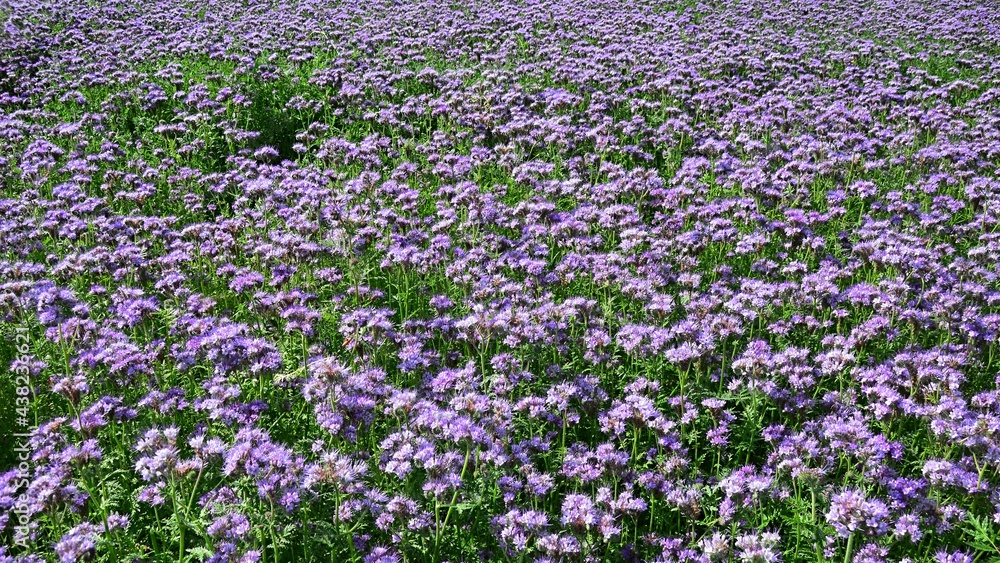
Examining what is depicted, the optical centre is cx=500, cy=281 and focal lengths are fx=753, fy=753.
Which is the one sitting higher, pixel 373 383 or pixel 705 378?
pixel 373 383

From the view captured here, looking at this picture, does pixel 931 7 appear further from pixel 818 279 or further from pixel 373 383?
pixel 373 383

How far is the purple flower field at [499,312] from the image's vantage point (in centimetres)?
349

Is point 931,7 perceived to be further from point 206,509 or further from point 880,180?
point 206,509

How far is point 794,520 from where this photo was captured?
3531mm

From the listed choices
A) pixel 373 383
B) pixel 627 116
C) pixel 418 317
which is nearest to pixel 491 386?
pixel 373 383

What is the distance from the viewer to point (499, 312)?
16.2 feet

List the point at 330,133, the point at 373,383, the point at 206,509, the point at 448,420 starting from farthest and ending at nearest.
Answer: the point at 330,133 → the point at 373,383 → the point at 448,420 → the point at 206,509

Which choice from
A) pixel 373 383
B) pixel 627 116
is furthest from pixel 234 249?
pixel 627 116

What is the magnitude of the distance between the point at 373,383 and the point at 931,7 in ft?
57.8

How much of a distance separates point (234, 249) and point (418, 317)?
1682 millimetres

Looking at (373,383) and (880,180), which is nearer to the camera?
(373,383)

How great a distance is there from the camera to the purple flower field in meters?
3.49

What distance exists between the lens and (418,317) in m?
5.58

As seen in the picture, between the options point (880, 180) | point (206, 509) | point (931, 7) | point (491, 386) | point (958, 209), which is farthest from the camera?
point (931, 7)
